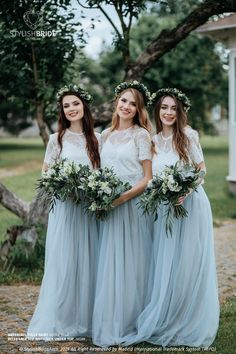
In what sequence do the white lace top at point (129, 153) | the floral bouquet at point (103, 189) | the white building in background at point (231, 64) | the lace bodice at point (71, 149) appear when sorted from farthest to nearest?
the white building in background at point (231, 64)
the lace bodice at point (71, 149)
the white lace top at point (129, 153)
the floral bouquet at point (103, 189)

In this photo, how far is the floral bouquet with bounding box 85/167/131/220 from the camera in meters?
5.05

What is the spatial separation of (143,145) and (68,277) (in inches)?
51.6

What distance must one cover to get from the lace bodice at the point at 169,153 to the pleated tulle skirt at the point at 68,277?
0.78m

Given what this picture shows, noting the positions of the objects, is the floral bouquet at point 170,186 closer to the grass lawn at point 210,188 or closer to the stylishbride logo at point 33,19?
the grass lawn at point 210,188

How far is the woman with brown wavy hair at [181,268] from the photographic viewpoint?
5.18 metres

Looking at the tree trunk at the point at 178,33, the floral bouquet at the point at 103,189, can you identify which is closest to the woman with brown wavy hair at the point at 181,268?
the floral bouquet at the point at 103,189

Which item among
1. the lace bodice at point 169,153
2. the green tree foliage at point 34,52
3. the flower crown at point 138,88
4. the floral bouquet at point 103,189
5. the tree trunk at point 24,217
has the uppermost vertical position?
the green tree foliage at point 34,52

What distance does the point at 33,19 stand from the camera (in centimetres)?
777

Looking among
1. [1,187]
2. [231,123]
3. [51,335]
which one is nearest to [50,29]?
[1,187]

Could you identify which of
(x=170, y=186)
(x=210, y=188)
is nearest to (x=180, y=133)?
(x=170, y=186)

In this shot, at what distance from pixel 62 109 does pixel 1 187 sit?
3.57 meters

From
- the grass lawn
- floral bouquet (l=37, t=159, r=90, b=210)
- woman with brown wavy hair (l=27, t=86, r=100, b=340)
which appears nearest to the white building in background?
the grass lawn

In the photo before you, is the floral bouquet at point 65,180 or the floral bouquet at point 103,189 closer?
the floral bouquet at point 103,189

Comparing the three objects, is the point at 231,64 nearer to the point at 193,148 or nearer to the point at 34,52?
the point at 34,52
